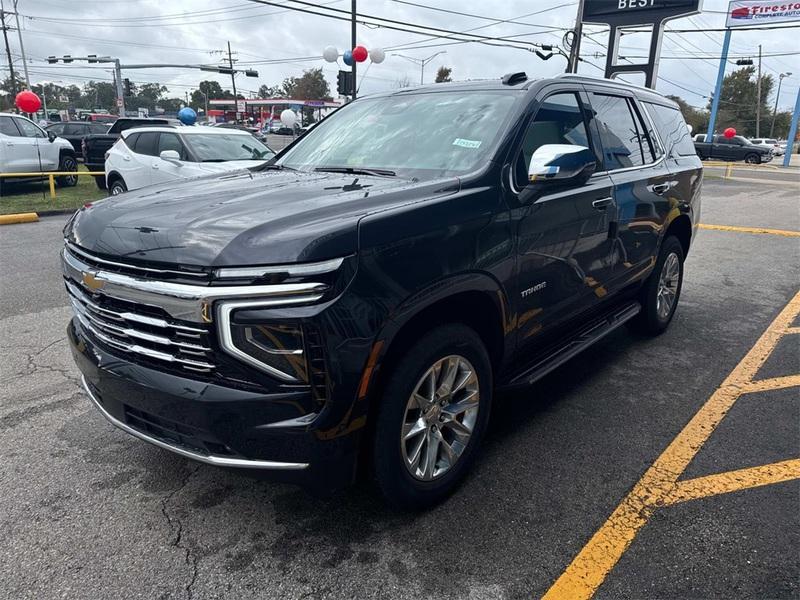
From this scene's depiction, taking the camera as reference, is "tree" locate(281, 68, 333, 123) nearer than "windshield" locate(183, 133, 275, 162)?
No

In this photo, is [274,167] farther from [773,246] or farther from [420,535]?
[773,246]

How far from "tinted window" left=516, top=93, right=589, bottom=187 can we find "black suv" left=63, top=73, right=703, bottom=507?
0.01 metres

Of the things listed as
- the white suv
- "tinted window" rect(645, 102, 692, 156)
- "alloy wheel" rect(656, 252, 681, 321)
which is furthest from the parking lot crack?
the white suv

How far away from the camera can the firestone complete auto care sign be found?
108ft

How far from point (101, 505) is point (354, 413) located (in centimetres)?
141

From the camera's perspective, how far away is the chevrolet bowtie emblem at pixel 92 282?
2346 millimetres

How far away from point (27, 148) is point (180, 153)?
6724 mm

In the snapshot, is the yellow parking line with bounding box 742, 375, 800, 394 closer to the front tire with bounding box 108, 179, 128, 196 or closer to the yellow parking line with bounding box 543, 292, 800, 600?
the yellow parking line with bounding box 543, 292, 800, 600

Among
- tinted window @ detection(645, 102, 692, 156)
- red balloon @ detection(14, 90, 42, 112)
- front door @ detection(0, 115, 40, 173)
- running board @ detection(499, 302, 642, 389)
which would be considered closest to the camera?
running board @ detection(499, 302, 642, 389)

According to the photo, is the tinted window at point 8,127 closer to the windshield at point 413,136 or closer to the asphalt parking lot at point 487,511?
the asphalt parking lot at point 487,511

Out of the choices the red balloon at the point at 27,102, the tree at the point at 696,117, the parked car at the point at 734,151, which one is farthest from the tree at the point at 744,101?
the red balloon at the point at 27,102

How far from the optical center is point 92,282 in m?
2.38

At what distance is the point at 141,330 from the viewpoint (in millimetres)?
2270

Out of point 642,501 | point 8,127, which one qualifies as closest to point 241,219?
point 642,501
